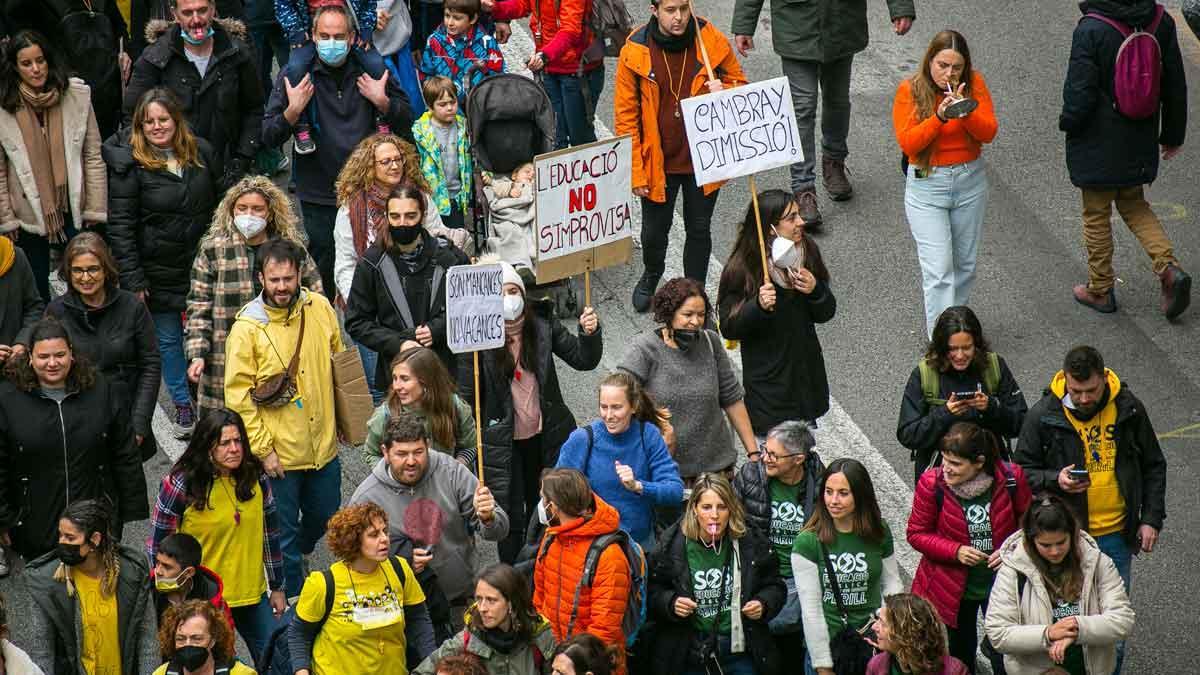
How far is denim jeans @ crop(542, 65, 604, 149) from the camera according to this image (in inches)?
557

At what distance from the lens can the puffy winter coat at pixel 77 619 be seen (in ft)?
30.5

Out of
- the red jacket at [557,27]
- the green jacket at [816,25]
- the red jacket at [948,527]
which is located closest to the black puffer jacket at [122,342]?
the red jacket at [557,27]

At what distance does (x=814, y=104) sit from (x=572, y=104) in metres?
1.71

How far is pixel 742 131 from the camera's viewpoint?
1176 centimetres

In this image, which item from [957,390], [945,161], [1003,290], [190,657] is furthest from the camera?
[1003,290]

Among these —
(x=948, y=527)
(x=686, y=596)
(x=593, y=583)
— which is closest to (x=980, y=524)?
(x=948, y=527)

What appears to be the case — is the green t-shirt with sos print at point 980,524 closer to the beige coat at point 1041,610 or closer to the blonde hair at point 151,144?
the beige coat at point 1041,610

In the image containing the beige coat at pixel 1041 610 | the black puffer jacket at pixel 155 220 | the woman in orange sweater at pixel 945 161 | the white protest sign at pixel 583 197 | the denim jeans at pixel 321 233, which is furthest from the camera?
the denim jeans at pixel 321 233

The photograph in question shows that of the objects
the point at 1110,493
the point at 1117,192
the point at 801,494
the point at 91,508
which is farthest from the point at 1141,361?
the point at 91,508

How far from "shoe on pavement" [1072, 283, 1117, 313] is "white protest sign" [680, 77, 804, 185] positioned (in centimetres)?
296

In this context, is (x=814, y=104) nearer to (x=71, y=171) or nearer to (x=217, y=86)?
(x=217, y=86)

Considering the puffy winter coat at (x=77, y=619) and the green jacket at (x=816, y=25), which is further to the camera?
the green jacket at (x=816, y=25)

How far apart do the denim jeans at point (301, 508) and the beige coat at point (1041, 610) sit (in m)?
3.66

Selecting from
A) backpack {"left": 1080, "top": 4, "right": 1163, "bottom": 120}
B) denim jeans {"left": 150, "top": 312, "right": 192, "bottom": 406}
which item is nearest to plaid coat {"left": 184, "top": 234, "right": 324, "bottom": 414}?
denim jeans {"left": 150, "top": 312, "right": 192, "bottom": 406}
